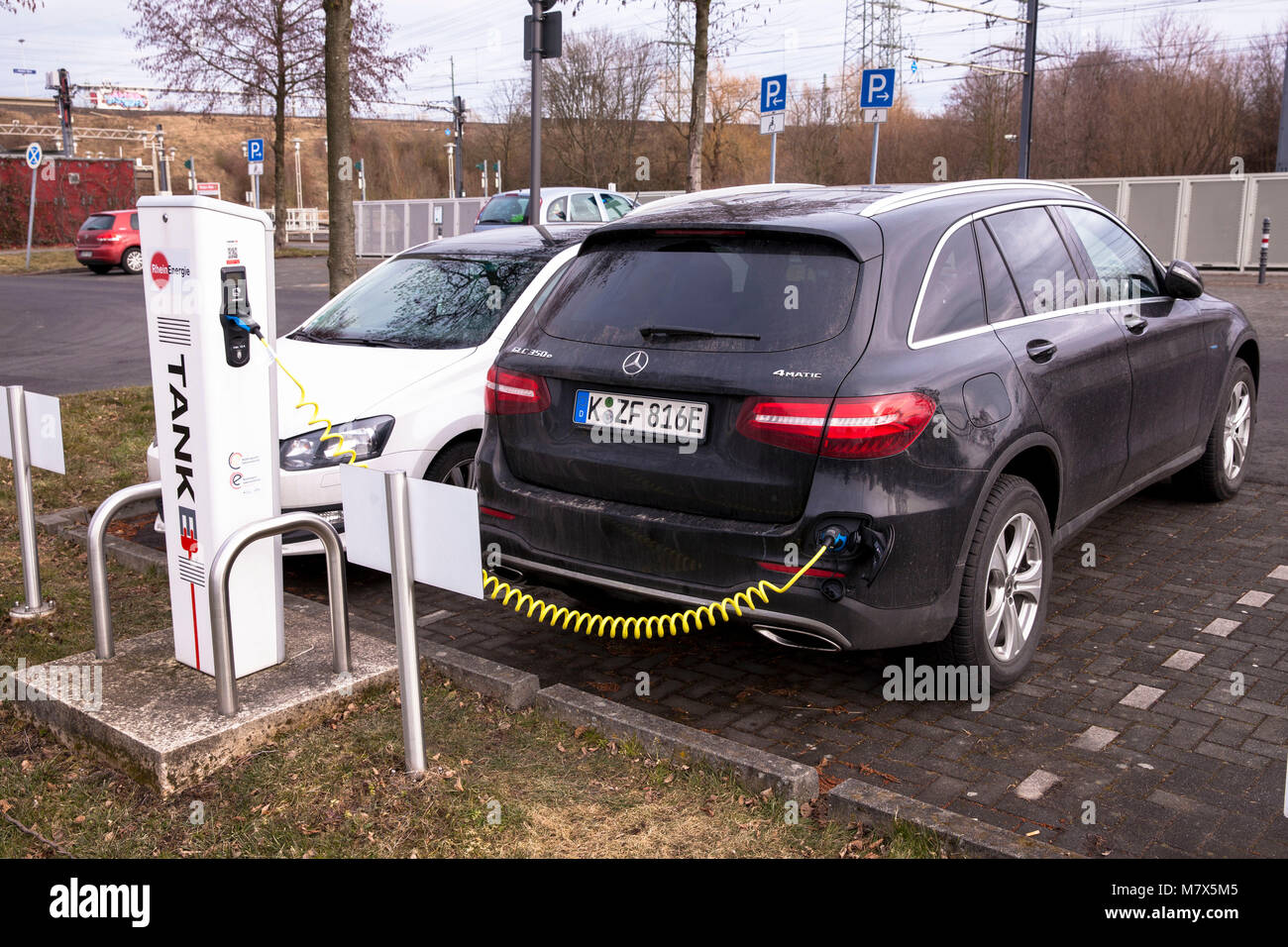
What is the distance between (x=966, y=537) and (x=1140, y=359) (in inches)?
76.6

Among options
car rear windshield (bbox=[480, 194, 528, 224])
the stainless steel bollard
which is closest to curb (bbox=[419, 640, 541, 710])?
the stainless steel bollard

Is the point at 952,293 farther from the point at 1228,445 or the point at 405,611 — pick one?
the point at 1228,445

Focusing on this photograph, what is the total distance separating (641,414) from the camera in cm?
409

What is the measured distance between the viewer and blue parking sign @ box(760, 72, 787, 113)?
1759 centimetres

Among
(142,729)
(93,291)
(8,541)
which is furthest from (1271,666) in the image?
(93,291)

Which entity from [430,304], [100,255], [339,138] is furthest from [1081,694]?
[100,255]

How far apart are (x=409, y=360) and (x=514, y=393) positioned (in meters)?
1.75

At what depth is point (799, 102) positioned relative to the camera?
A: 45844mm

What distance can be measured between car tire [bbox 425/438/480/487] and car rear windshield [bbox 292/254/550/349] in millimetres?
606

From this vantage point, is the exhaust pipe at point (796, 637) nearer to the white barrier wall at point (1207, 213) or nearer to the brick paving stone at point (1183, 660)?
the brick paving stone at point (1183, 660)

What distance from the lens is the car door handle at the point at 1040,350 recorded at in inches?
177

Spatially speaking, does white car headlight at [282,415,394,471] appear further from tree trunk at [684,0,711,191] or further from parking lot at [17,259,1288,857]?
tree trunk at [684,0,711,191]

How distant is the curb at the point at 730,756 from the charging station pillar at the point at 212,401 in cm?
79
